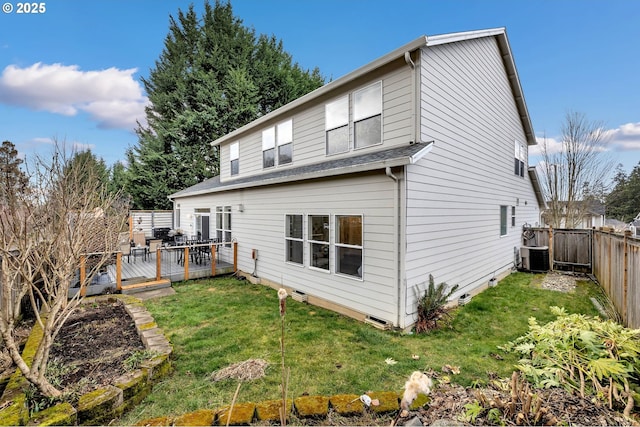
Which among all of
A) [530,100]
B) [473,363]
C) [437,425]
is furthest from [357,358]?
[530,100]

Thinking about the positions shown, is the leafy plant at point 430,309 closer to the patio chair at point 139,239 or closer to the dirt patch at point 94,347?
the dirt patch at point 94,347

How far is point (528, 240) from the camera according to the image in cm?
1159

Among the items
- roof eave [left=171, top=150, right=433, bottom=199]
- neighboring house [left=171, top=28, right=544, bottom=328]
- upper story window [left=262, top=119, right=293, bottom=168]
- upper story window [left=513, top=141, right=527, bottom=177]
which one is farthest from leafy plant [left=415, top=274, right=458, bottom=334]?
upper story window [left=513, top=141, right=527, bottom=177]

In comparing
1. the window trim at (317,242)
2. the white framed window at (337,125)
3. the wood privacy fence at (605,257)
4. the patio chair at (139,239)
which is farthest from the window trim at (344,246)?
the patio chair at (139,239)

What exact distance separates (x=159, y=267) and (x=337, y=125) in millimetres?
6647

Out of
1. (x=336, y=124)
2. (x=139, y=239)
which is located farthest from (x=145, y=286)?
(x=336, y=124)

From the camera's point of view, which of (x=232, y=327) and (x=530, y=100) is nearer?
(x=232, y=327)

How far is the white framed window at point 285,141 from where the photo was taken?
29.3ft

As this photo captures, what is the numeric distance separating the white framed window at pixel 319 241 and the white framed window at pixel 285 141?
9.17ft

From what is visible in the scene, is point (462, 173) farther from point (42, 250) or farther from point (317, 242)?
point (42, 250)

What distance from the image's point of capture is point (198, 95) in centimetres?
2048

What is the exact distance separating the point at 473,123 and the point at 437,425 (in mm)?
7375

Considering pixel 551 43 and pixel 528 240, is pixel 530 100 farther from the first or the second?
pixel 528 240

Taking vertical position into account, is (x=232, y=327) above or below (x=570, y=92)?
below
